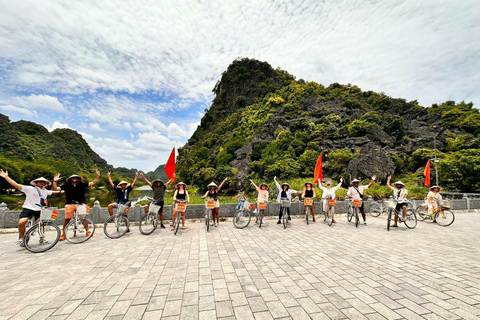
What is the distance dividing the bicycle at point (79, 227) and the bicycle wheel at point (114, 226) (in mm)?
379

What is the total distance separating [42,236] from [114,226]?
169 centimetres

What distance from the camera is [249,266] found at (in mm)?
4230

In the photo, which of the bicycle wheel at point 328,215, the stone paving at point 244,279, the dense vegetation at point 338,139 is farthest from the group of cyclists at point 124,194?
the dense vegetation at point 338,139

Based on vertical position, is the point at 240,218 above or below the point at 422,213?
Answer: below

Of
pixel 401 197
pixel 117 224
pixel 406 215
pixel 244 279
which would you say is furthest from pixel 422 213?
pixel 117 224

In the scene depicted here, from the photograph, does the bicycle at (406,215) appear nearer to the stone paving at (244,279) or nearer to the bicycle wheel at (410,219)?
the bicycle wheel at (410,219)

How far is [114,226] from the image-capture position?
6.58 metres

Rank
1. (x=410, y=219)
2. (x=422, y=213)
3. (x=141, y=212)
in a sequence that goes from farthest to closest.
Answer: (x=422, y=213) → (x=141, y=212) → (x=410, y=219)

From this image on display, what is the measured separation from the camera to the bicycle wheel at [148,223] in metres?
6.93

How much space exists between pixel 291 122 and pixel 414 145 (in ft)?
72.8

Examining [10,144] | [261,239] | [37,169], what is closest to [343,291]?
[261,239]

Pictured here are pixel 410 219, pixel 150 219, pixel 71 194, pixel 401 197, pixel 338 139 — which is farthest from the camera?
pixel 338 139

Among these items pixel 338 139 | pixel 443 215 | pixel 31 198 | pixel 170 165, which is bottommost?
pixel 443 215

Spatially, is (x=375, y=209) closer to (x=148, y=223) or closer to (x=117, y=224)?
(x=148, y=223)
